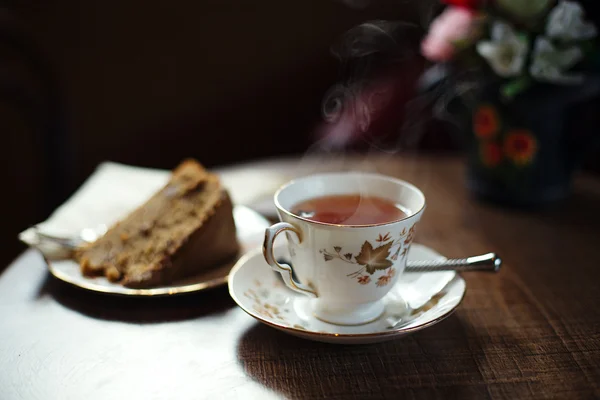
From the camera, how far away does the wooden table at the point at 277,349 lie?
2.22 feet

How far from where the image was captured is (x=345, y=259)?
0.77m

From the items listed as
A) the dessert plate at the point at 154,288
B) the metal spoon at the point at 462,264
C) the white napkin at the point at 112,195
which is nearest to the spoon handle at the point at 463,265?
the metal spoon at the point at 462,264

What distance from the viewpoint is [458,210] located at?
1.27 m

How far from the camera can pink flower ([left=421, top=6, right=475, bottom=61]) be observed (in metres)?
1.22

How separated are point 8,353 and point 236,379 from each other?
30cm

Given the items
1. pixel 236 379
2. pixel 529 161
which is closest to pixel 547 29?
pixel 529 161

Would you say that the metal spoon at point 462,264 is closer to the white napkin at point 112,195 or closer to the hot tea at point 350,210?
the hot tea at point 350,210

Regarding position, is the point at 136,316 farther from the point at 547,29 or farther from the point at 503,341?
the point at 547,29

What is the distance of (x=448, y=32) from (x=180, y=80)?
1.66 metres

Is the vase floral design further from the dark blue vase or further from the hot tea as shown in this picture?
the dark blue vase

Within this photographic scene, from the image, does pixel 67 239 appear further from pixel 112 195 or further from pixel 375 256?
pixel 375 256

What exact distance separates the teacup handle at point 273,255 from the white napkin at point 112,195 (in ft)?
1.35

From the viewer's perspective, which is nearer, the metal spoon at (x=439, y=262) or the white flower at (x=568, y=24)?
the metal spoon at (x=439, y=262)

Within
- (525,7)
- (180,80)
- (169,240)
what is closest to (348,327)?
(169,240)
